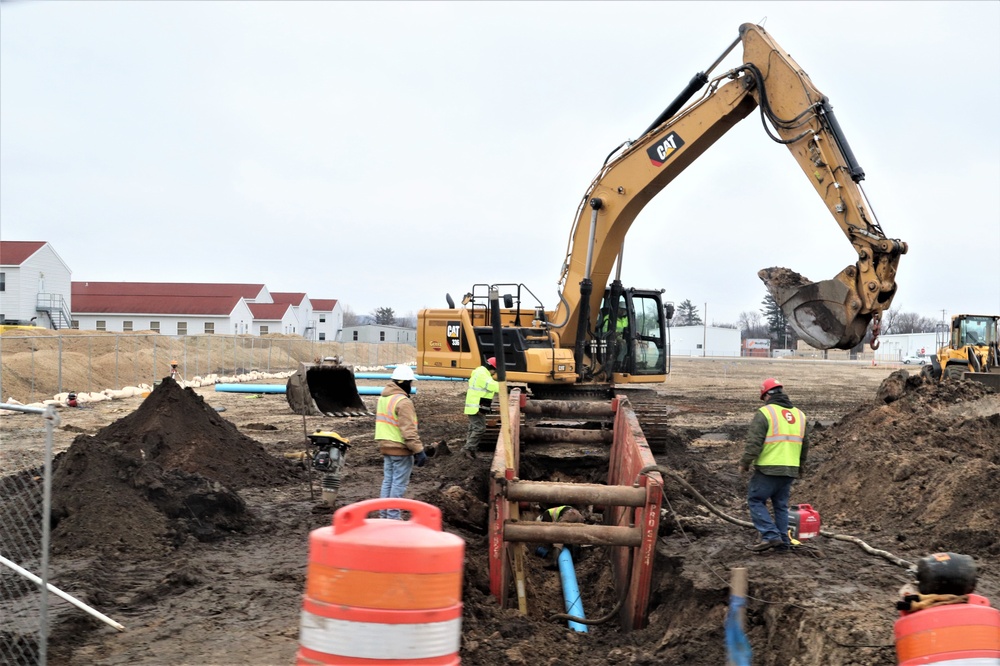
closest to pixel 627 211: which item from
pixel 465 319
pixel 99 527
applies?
pixel 465 319

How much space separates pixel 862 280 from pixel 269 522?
7.00m

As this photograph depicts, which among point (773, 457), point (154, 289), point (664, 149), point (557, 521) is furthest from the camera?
point (154, 289)

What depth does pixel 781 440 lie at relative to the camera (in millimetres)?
7578

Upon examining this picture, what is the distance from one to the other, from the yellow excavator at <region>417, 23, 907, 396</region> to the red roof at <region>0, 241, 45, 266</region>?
4439 cm

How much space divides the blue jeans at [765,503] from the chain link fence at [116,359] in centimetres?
1512

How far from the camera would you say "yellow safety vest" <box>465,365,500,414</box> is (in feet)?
43.1

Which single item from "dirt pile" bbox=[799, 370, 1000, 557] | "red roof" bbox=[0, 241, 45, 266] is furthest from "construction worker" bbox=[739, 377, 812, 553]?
"red roof" bbox=[0, 241, 45, 266]

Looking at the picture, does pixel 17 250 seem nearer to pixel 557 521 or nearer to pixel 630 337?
pixel 630 337

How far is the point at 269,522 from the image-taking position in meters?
9.80

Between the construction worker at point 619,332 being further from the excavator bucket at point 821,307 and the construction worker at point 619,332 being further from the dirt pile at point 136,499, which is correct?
the dirt pile at point 136,499

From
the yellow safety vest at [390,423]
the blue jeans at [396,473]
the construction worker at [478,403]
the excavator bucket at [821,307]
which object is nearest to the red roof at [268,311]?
the construction worker at [478,403]

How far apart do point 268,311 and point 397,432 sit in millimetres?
70348

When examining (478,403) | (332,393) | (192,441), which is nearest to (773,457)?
(478,403)

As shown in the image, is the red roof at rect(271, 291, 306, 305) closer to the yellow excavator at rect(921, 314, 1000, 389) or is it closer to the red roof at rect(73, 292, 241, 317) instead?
Result: the red roof at rect(73, 292, 241, 317)
